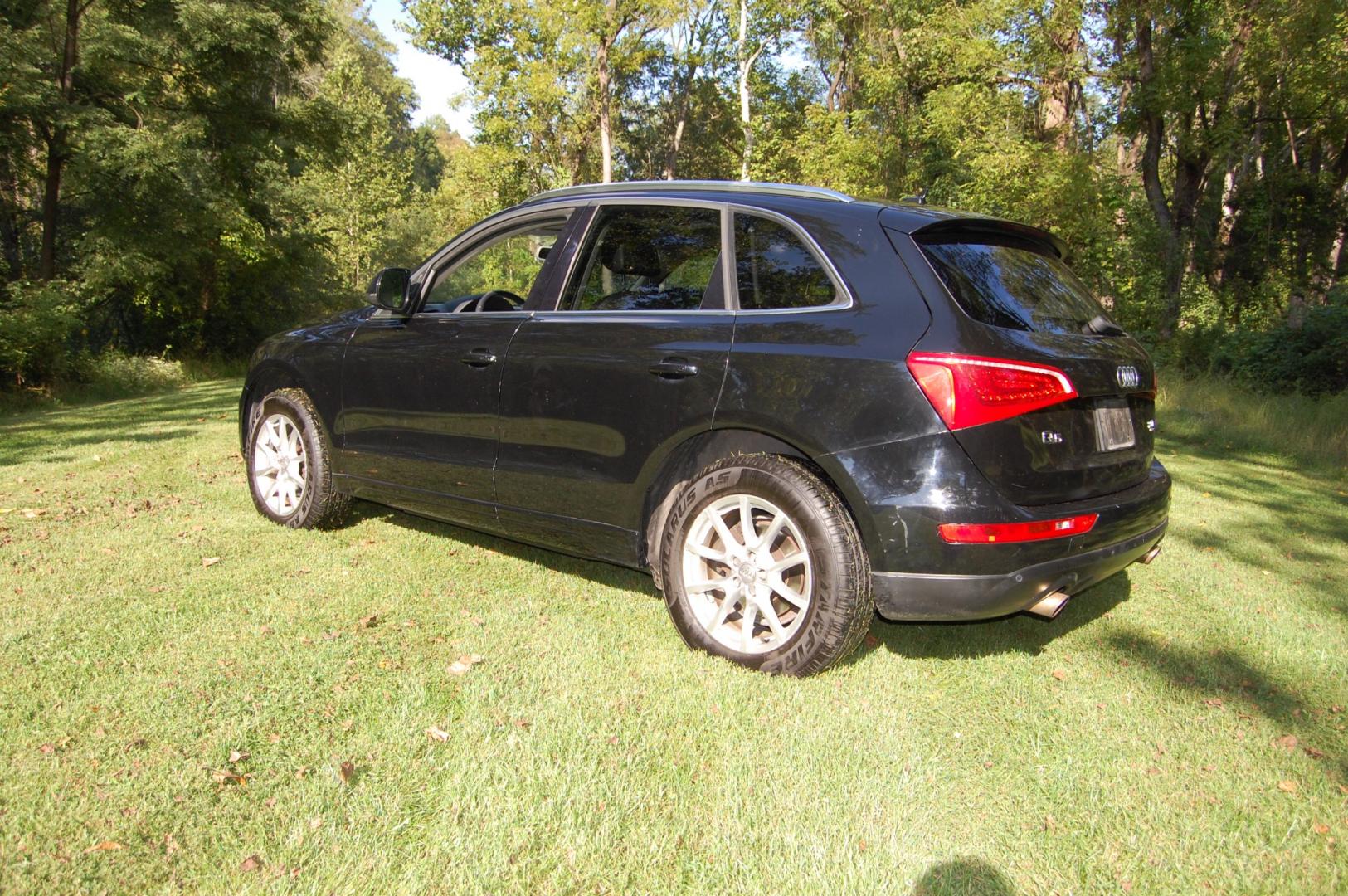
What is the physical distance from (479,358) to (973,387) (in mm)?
2316

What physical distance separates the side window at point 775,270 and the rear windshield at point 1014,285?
1.36ft

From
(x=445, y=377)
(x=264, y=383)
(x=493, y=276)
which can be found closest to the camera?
(x=445, y=377)

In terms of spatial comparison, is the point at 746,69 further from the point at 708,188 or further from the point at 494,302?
the point at 708,188

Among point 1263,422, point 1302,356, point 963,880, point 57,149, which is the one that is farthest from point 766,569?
point 57,149

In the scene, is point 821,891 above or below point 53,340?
below

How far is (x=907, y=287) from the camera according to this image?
313 cm

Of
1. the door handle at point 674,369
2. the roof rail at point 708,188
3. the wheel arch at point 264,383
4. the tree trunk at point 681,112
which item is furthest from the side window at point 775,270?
the tree trunk at point 681,112

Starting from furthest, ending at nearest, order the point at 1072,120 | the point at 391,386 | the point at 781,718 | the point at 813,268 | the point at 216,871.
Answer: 1. the point at 1072,120
2. the point at 391,386
3. the point at 813,268
4. the point at 781,718
5. the point at 216,871

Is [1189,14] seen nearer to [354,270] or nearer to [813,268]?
[813,268]

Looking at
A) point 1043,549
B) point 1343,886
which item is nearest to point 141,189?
point 1043,549

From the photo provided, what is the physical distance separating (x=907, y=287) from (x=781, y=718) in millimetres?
1582

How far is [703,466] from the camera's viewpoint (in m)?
3.51

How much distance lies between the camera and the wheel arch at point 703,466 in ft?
10.3

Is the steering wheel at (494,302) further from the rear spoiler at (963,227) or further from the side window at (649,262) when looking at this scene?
the rear spoiler at (963,227)
